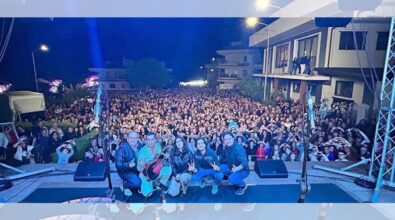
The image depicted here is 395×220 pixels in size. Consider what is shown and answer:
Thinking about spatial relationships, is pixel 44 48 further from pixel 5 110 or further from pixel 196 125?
pixel 196 125

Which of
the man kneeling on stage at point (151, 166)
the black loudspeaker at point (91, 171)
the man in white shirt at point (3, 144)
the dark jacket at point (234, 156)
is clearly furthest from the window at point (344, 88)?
the man in white shirt at point (3, 144)

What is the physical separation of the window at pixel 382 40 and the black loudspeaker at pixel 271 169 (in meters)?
1.05

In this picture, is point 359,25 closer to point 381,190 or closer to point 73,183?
point 381,190

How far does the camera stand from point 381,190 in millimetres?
1994

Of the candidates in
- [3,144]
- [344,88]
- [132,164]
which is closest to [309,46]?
[344,88]

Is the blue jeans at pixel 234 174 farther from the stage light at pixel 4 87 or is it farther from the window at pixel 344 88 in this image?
the stage light at pixel 4 87

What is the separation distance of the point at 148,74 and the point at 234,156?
88 cm

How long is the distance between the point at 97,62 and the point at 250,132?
Result: 1190 millimetres

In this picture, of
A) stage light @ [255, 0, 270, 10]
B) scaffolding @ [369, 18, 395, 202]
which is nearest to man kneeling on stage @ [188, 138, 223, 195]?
stage light @ [255, 0, 270, 10]

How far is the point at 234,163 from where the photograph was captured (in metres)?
1.98

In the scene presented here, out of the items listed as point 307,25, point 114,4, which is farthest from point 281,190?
point 114,4

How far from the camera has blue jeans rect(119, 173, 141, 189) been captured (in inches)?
77.9

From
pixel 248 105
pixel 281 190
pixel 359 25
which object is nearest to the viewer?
pixel 359 25

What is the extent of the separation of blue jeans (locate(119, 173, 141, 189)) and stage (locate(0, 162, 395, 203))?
0.06 meters
